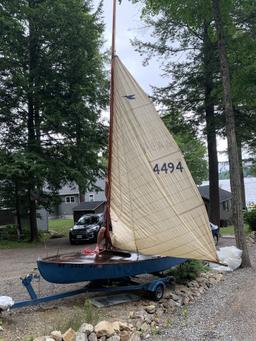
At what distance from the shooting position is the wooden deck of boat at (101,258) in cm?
829

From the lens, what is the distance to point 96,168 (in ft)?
75.8

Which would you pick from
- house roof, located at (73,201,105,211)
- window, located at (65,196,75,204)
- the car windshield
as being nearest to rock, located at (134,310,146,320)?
the car windshield

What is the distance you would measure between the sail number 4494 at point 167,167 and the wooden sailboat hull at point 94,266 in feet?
6.03

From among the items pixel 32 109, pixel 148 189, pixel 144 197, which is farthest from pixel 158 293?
pixel 32 109

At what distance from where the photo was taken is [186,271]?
34.3ft

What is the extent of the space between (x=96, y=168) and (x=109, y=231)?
13967 millimetres

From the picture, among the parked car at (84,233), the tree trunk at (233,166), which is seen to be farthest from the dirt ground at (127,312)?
the parked car at (84,233)

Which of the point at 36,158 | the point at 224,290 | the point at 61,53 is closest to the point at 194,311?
the point at 224,290

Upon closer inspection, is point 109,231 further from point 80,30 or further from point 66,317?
point 80,30

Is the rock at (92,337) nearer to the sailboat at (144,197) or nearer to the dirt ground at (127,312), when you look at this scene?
the dirt ground at (127,312)

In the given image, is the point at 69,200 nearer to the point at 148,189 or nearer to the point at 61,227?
the point at 61,227

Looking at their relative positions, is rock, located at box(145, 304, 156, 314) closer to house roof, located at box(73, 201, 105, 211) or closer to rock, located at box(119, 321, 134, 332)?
rock, located at box(119, 321, 134, 332)

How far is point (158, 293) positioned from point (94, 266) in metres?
1.64

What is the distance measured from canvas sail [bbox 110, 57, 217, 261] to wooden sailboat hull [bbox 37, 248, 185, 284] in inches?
11.6
